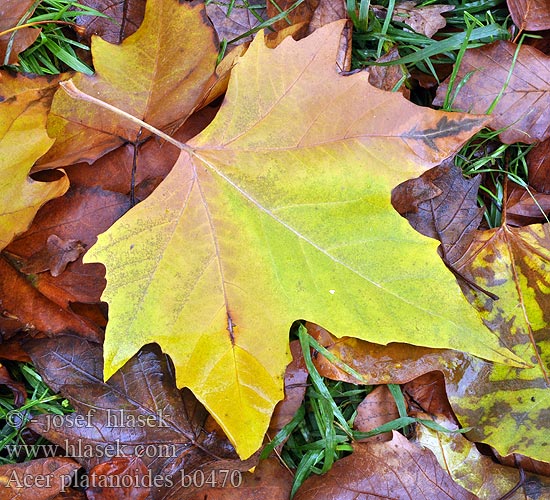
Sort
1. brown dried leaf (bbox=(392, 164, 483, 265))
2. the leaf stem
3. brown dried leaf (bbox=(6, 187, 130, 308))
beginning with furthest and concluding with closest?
brown dried leaf (bbox=(392, 164, 483, 265)), brown dried leaf (bbox=(6, 187, 130, 308)), the leaf stem

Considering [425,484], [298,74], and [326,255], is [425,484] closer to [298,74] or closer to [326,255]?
[326,255]

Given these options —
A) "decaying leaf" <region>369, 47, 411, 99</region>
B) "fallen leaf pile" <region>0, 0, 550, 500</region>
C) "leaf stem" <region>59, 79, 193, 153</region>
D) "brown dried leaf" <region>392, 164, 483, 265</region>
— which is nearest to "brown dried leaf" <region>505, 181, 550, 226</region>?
"fallen leaf pile" <region>0, 0, 550, 500</region>

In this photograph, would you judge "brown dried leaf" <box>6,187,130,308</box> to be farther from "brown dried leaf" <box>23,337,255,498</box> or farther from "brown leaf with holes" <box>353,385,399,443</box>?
"brown leaf with holes" <box>353,385,399,443</box>

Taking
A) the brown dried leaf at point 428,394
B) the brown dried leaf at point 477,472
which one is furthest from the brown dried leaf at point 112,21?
the brown dried leaf at point 477,472

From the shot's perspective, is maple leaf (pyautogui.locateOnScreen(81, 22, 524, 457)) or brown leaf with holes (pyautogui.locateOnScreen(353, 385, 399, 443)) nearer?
maple leaf (pyautogui.locateOnScreen(81, 22, 524, 457))

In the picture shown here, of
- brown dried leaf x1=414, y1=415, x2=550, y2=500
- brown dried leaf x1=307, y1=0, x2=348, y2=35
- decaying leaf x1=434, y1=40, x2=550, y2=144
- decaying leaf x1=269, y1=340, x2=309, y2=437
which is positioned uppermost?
brown dried leaf x1=307, y1=0, x2=348, y2=35

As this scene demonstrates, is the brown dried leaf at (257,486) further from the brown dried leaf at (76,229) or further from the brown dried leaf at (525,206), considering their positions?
the brown dried leaf at (525,206)

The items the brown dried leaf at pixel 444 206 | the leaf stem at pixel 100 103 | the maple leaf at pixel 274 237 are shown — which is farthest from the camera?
the brown dried leaf at pixel 444 206

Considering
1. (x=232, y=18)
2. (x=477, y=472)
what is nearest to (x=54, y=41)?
(x=232, y=18)
